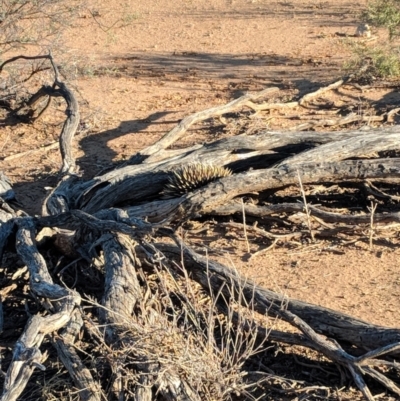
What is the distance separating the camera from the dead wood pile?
4207mm

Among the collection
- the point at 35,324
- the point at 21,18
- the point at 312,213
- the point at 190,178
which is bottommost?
the point at 312,213

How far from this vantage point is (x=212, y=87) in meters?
11.4

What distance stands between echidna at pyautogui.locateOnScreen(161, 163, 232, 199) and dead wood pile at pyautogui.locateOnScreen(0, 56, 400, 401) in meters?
0.08

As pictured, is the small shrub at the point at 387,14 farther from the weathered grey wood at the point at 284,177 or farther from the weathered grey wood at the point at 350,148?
the weathered grey wood at the point at 284,177

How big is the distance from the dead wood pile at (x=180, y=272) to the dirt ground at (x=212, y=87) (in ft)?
1.12

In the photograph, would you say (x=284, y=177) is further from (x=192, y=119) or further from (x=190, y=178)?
(x=192, y=119)

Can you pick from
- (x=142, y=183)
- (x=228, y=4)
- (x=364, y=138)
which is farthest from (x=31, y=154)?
(x=228, y=4)

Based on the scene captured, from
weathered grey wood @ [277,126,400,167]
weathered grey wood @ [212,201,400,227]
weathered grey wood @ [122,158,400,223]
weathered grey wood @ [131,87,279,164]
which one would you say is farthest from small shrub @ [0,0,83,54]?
weathered grey wood @ [277,126,400,167]

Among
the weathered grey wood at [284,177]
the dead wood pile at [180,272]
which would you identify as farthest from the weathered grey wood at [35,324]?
the weathered grey wood at [284,177]

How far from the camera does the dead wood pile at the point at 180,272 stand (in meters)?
4.21

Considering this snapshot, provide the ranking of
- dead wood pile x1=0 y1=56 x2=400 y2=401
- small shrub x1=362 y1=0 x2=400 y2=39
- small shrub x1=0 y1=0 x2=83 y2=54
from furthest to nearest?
small shrub x1=362 y1=0 x2=400 y2=39, small shrub x1=0 y1=0 x2=83 y2=54, dead wood pile x1=0 y1=56 x2=400 y2=401

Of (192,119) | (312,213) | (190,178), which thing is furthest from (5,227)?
(192,119)

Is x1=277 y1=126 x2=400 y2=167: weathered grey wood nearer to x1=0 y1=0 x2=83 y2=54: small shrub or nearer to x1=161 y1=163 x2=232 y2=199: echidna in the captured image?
x1=161 y1=163 x2=232 y2=199: echidna

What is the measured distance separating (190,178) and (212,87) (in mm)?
4895
